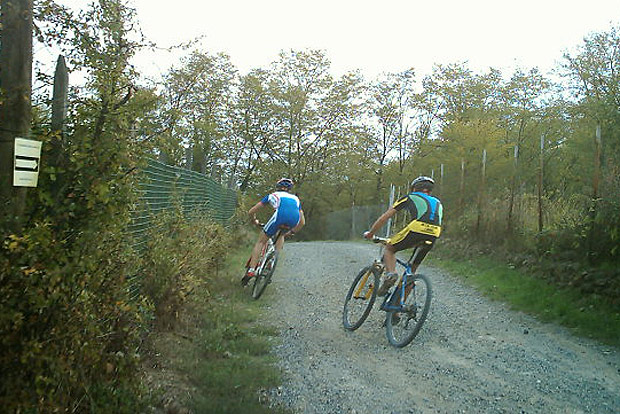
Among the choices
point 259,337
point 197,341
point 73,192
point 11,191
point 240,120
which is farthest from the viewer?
point 240,120

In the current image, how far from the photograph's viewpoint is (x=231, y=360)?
504cm

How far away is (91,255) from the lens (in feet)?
10.2

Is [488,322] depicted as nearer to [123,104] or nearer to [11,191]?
[123,104]

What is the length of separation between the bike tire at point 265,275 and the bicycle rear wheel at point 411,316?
2.38 m

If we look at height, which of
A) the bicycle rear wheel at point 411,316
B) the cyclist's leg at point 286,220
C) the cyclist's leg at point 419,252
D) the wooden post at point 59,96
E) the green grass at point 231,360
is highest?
the wooden post at point 59,96

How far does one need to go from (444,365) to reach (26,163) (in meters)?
4.05

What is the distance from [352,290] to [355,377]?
2263 mm

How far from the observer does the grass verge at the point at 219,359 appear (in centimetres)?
399

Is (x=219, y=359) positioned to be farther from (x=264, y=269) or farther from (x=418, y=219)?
(x=264, y=269)

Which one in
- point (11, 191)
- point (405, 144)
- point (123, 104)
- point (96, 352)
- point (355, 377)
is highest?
point (405, 144)

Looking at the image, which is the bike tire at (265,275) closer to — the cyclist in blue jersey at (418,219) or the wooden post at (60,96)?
the cyclist in blue jersey at (418,219)

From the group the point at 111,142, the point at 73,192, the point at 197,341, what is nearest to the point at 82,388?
the point at 73,192

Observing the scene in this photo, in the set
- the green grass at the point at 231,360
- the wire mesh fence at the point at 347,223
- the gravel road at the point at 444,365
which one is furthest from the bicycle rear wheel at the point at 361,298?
the wire mesh fence at the point at 347,223

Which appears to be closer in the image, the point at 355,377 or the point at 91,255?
the point at 91,255
